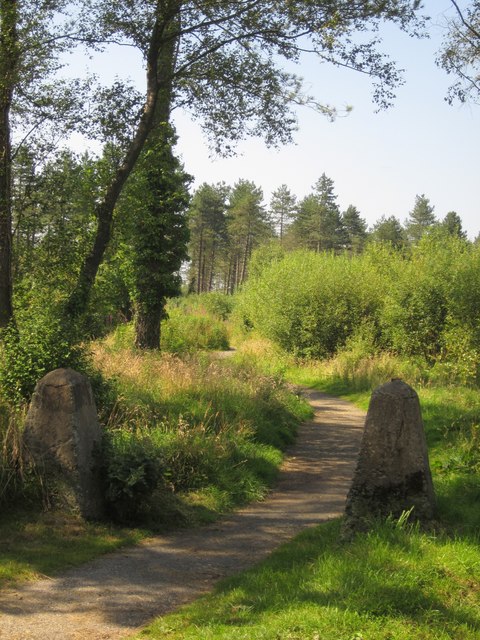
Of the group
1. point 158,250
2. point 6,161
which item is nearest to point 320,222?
point 158,250

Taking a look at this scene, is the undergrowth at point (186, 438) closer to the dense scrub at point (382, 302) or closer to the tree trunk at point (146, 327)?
the tree trunk at point (146, 327)

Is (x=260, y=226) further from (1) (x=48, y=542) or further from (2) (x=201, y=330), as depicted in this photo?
(1) (x=48, y=542)

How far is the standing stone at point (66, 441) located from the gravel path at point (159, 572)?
940 mm

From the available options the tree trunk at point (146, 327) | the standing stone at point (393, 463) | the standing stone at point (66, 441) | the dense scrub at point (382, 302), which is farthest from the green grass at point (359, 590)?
the dense scrub at point (382, 302)

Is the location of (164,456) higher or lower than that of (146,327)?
lower

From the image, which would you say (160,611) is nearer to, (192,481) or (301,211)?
(192,481)

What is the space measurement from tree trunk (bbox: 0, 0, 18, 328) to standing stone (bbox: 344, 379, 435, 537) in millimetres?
7573

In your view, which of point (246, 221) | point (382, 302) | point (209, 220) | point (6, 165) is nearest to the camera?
point (6, 165)

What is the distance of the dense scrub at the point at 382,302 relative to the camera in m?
24.6

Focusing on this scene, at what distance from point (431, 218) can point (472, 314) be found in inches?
2788

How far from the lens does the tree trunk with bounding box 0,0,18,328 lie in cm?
1180

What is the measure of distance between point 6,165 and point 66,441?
6377 mm

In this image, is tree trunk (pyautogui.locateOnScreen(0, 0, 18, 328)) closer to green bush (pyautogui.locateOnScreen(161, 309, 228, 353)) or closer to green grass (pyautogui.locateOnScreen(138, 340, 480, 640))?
green grass (pyautogui.locateOnScreen(138, 340, 480, 640))

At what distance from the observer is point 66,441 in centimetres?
758
